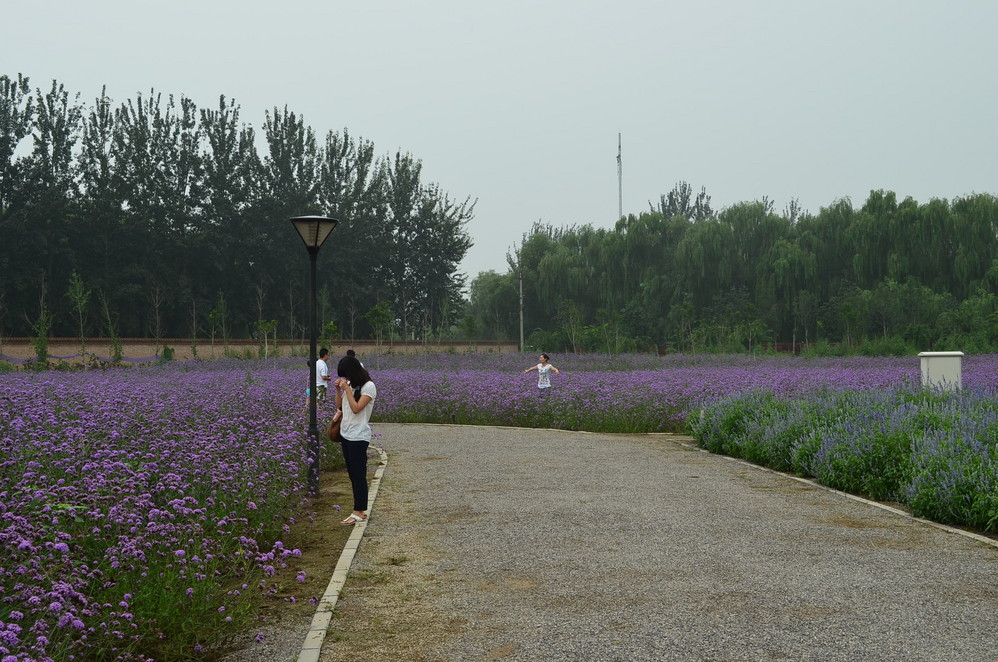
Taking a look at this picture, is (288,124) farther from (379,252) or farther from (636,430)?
(636,430)

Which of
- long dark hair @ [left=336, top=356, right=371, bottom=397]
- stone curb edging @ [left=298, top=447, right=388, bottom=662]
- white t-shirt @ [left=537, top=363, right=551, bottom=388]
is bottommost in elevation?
stone curb edging @ [left=298, top=447, right=388, bottom=662]

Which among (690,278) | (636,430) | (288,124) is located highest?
(288,124)

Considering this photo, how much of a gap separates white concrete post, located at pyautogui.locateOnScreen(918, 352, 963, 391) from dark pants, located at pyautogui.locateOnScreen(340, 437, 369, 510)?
10.2 m

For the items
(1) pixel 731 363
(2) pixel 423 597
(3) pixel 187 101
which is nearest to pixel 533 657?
(2) pixel 423 597

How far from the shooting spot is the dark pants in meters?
8.66

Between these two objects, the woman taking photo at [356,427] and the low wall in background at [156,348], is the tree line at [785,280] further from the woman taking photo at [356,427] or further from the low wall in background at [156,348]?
the woman taking photo at [356,427]

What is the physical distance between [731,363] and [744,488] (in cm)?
2262

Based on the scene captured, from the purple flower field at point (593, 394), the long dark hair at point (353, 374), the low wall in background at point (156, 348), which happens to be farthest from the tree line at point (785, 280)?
the long dark hair at point (353, 374)

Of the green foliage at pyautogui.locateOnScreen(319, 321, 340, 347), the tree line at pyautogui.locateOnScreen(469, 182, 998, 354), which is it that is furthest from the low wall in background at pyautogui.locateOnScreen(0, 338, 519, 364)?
the tree line at pyautogui.locateOnScreen(469, 182, 998, 354)

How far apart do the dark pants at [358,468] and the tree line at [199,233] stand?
109 ft

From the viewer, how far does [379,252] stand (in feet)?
212

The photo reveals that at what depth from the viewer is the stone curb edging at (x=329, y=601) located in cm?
489

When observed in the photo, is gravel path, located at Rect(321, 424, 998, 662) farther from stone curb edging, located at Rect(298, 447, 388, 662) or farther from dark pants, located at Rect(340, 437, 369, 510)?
dark pants, located at Rect(340, 437, 369, 510)

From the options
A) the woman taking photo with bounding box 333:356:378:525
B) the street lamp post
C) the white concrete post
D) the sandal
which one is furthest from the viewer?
the white concrete post
